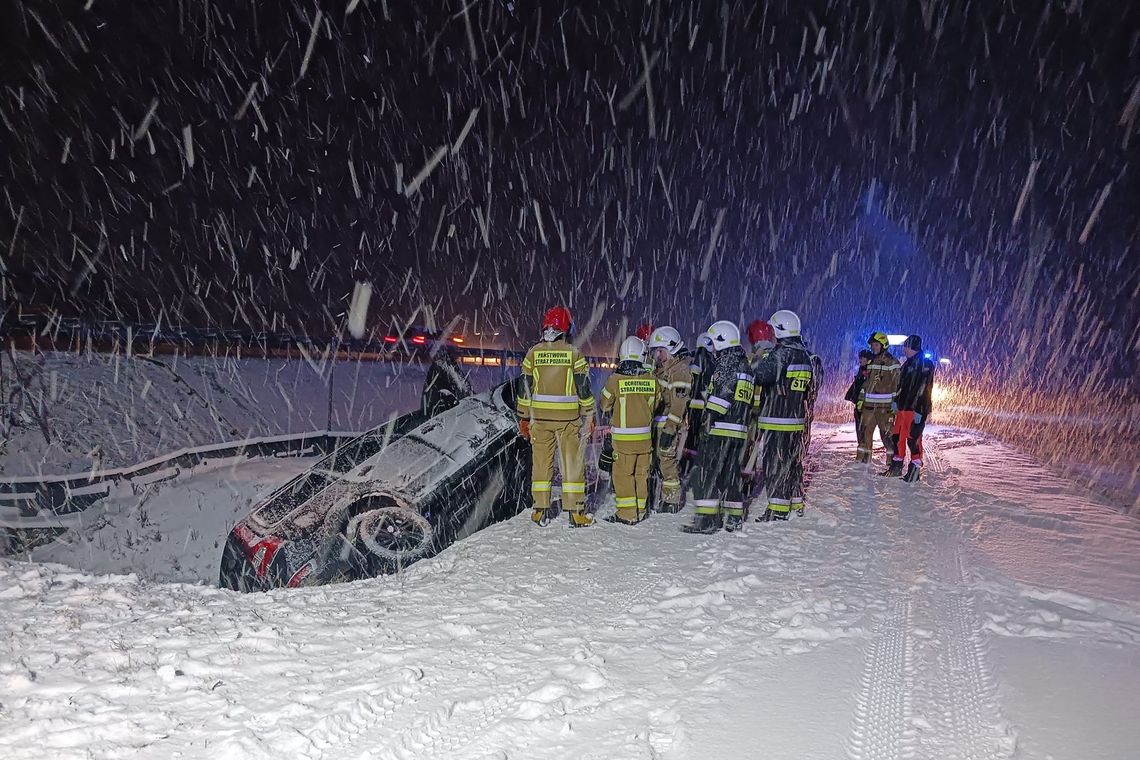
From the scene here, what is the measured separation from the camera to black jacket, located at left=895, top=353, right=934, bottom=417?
29.4 feet

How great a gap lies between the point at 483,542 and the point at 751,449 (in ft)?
10.8

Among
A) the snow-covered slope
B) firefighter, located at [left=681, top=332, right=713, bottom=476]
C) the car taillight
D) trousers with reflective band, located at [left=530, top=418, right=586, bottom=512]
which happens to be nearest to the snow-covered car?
the car taillight

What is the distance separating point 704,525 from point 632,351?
6.15 feet

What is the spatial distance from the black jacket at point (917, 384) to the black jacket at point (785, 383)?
3305 millimetres

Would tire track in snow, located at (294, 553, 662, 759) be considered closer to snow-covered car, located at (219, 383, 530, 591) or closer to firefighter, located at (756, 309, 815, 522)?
snow-covered car, located at (219, 383, 530, 591)

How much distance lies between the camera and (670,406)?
24.6 feet

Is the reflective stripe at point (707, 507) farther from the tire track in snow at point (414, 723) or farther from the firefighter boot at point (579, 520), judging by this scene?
the tire track in snow at point (414, 723)

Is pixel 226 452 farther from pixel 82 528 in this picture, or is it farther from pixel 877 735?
pixel 877 735

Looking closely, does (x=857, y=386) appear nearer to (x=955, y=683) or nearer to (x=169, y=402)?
(x=955, y=683)

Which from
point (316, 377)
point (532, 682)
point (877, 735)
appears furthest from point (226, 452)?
point (877, 735)

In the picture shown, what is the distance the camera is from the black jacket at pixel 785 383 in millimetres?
6512

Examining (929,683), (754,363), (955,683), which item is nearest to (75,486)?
(754,363)

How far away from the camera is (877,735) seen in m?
2.69

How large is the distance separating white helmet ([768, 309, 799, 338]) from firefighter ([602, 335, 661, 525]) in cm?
146
